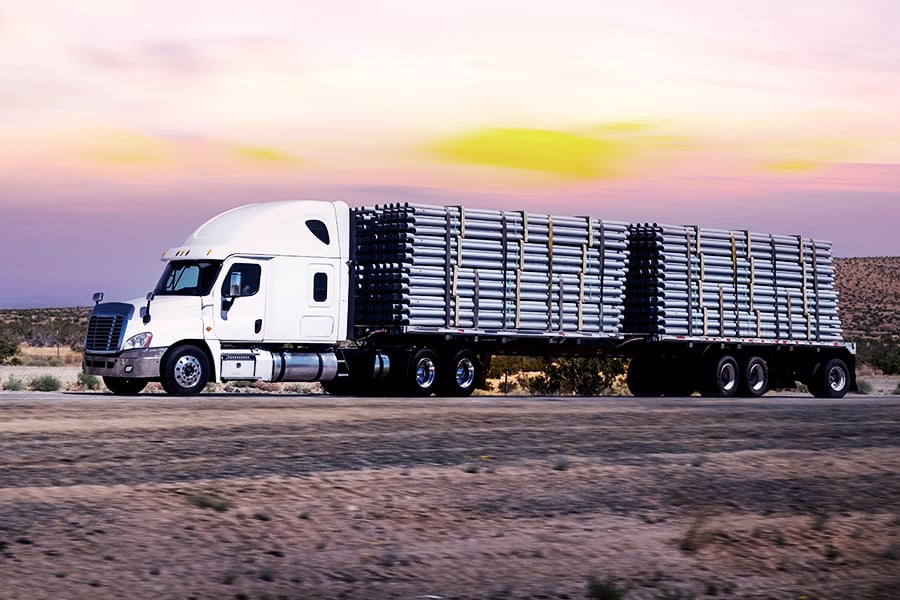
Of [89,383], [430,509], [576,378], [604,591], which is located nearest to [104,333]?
[89,383]

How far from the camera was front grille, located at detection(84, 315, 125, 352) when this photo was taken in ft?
84.7

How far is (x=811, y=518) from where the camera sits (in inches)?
507

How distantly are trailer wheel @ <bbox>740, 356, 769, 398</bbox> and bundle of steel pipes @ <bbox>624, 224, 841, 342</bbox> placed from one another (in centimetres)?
70

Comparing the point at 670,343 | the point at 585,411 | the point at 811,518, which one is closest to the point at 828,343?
the point at 670,343

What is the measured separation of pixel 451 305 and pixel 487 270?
1231mm

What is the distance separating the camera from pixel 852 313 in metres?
116

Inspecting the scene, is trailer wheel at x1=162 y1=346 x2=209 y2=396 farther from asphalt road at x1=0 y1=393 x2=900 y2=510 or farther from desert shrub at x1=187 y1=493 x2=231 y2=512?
desert shrub at x1=187 y1=493 x2=231 y2=512

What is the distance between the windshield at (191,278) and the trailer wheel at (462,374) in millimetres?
5648

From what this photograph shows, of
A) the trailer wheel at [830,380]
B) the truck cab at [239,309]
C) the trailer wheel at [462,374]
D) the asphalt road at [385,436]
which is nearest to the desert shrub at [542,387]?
the trailer wheel at [830,380]

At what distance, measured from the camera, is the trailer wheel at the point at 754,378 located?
34.0 metres

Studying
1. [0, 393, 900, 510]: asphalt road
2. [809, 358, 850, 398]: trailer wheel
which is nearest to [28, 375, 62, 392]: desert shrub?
[0, 393, 900, 510]: asphalt road

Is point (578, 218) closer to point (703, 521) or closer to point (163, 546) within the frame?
point (703, 521)

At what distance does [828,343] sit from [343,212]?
14.4 metres

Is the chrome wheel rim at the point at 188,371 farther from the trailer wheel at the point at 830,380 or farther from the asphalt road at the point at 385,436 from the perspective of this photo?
the trailer wheel at the point at 830,380
